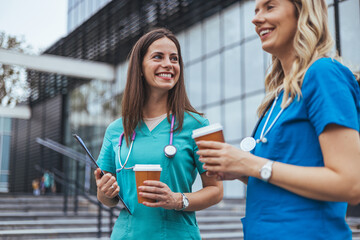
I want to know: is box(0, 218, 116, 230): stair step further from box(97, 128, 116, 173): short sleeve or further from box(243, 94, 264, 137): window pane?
box(243, 94, 264, 137): window pane

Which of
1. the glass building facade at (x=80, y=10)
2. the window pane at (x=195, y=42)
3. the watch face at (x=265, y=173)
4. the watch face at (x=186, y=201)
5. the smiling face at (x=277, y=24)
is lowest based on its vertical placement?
the watch face at (x=186, y=201)

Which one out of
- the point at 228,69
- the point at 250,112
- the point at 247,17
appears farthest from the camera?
the point at 228,69

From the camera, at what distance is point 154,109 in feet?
7.43

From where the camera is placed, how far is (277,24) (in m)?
1.50

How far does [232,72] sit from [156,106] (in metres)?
14.8

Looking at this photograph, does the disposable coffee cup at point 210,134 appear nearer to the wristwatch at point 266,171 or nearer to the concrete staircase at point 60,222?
the wristwatch at point 266,171

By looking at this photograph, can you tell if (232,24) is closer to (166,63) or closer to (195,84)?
(195,84)

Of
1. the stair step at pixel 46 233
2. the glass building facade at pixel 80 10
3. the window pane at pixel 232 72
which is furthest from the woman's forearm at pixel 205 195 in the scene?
the glass building facade at pixel 80 10

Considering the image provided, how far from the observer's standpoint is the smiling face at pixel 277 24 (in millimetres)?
1488

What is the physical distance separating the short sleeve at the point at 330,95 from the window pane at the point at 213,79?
16010 mm

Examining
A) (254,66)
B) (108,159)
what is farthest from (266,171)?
(254,66)

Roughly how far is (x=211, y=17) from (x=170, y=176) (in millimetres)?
16605

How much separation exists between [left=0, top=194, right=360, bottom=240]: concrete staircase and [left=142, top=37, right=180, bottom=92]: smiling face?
5455 millimetres

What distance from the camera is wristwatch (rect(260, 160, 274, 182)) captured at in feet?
4.39
